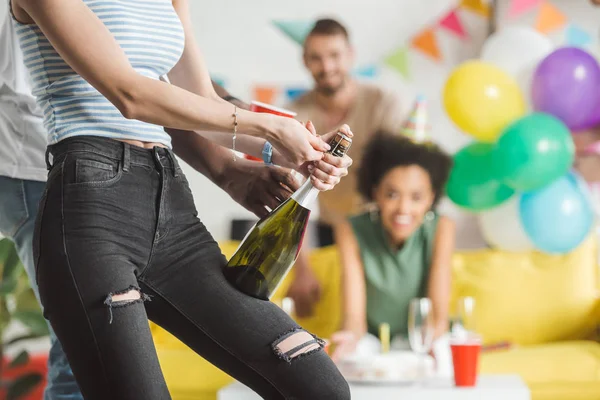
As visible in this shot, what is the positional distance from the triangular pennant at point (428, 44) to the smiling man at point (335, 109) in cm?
37

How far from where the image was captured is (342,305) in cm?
254

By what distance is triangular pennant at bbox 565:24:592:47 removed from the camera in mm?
3385

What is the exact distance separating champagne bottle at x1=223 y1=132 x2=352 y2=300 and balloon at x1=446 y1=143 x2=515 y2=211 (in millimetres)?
1919

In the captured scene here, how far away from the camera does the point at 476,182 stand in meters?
2.86

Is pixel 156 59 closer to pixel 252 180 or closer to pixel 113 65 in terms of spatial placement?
pixel 113 65

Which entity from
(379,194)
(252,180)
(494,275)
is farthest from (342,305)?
(252,180)

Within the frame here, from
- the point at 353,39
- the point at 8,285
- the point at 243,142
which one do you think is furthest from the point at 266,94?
the point at 243,142

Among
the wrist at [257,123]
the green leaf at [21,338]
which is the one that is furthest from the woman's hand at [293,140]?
the green leaf at [21,338]

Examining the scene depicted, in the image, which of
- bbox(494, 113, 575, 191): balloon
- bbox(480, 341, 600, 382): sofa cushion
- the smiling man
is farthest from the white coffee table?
the smiling man

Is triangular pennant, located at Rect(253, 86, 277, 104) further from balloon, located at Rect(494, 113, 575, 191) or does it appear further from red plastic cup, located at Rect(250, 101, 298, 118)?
red plastic cup, located at Rect(250, 101, 298, 118)

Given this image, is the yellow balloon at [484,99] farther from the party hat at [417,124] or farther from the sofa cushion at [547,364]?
the sofa cushion at [547,364]

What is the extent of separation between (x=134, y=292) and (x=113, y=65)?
0.81 ft

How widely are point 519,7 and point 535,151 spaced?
1.07 meters

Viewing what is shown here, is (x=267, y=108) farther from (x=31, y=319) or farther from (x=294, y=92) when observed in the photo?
(x=294, y=92)
